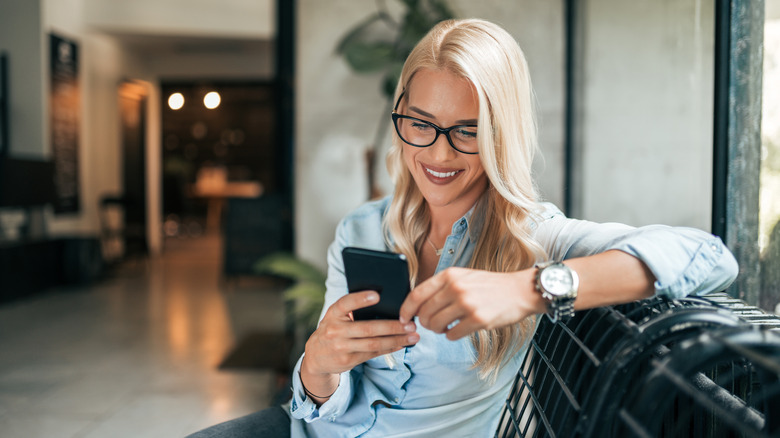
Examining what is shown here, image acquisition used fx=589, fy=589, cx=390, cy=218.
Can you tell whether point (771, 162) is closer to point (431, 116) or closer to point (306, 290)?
point (431, 116)

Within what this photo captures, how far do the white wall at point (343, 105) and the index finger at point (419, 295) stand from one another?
281cm

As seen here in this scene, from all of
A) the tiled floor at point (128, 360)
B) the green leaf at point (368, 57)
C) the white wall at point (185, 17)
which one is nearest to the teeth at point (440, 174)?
the tiled floor at point (128, 360)

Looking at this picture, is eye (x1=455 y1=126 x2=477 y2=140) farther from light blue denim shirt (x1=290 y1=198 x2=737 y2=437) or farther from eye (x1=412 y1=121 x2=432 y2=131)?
light blue denim shirt (x1=290 y1=198 x2=737 y2=437)

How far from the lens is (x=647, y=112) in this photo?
2.49 m

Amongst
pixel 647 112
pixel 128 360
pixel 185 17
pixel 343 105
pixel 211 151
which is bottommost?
pixel 128 360

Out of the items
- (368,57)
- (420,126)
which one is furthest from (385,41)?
(420,126)

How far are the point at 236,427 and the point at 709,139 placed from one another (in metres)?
1.51

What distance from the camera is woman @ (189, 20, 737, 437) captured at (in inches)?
32.2

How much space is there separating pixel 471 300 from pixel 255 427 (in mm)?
600

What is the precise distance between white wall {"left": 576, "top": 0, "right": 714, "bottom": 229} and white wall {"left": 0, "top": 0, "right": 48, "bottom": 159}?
5586mm

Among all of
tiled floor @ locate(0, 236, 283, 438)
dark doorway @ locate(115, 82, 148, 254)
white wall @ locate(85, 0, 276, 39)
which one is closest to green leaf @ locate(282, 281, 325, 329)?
tiled floor @ locate(0, 236, 283, 438)

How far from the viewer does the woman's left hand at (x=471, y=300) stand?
731 mm

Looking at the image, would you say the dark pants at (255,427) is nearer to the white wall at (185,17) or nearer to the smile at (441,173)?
the smile at (441,173)

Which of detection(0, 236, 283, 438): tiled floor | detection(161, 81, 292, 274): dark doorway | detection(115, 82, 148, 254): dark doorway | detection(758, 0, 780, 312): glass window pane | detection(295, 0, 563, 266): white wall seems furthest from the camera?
detection(161, 81, 292, 274): dark doorway
